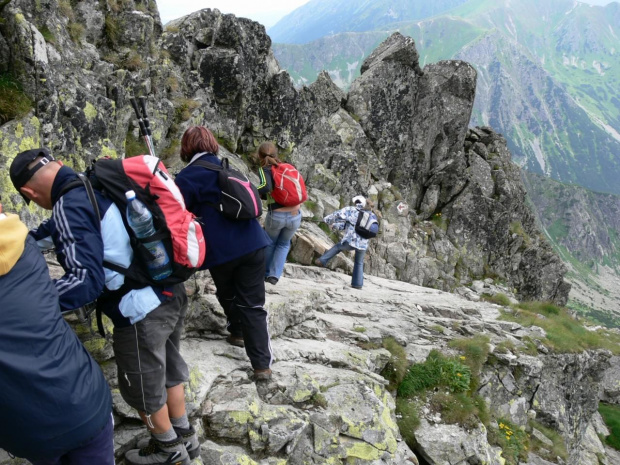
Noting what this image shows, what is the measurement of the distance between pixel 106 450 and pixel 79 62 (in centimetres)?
1259

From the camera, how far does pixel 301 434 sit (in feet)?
25.3

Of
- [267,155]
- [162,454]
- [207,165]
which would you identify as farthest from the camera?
[267,155]

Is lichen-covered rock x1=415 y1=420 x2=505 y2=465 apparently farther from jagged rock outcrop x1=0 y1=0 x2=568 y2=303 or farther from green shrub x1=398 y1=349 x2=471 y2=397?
jagged rock outcrop x1=0 y1=0 x2=568 y2=303

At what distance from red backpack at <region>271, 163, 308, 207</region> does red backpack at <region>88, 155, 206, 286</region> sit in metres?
5.84

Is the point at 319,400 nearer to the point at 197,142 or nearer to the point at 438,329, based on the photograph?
the point at 197,142

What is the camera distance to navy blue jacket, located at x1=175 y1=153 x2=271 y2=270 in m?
6.88

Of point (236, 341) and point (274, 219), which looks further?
point (274, 219)

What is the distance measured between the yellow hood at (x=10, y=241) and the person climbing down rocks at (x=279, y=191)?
7619mm

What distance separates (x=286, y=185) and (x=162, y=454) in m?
7.11

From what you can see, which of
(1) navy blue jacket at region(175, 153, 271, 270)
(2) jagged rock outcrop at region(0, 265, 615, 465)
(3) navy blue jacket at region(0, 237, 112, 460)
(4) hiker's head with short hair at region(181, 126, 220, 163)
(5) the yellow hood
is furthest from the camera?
(2) jagged rock outcrop at region(0, 265, 615, 465)

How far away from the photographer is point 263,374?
809 centimetres

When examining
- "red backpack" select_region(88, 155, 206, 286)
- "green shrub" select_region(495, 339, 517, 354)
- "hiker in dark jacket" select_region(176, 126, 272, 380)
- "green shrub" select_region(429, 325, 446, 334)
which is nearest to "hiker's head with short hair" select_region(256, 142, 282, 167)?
"hiker in dark jacket" select_region(176, 126, 272, 380)

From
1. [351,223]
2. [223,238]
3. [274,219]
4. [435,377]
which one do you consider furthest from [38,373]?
[351,223]

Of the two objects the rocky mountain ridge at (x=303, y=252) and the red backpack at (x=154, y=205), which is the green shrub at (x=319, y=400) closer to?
the rocky mountain ridge at (x=303, y=252)
